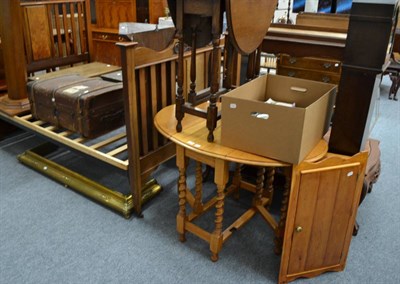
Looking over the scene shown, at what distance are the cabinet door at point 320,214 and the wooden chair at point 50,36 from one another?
255cm

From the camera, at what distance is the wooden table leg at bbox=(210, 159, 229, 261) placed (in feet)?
5.67

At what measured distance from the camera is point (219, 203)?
1.83 metres

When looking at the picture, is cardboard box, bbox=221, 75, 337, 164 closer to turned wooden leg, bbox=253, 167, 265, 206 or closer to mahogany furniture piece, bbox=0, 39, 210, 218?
turned wooden leg, bbox=253, 167, 265, 206

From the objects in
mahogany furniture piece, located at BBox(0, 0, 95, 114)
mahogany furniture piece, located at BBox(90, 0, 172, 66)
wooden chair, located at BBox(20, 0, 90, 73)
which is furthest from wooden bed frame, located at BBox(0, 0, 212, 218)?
mahogany furniture piece, located at BBox(90, 0, 172, 66)

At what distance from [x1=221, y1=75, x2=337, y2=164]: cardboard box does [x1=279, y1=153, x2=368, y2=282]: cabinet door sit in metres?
0.11

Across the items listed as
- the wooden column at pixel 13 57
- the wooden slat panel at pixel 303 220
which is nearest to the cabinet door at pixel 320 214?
the wooden slat panel at pixel 303 220

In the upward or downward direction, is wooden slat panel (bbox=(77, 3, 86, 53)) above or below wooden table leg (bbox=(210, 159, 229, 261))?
above

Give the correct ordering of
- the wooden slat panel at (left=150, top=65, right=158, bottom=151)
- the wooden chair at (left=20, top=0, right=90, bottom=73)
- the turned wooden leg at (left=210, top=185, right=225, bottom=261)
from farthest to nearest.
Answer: the wooden chair at (left=20, top=0, right=90, bottom=73) → the wooden slat panel at (left=150, top=65, right=158, bottom=151) → the turned wooden leg at (left=210, top=185, right=225, bottom=261)

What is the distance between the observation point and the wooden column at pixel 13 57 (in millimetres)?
2672

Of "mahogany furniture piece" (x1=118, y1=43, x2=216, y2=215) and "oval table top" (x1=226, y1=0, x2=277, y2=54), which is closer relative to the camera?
"oval table top" (x1=226, y1=0, x2=277, y2=54)

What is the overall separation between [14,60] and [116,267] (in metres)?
1.81

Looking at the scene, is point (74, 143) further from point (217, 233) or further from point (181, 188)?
point (217, 233)

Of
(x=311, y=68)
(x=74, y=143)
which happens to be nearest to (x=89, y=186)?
(x=74, y=143)

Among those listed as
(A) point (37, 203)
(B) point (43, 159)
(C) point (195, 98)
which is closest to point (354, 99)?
(C) point (195, 98)
